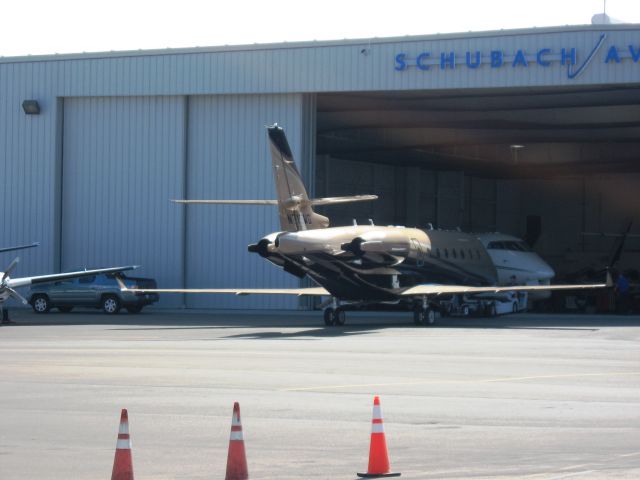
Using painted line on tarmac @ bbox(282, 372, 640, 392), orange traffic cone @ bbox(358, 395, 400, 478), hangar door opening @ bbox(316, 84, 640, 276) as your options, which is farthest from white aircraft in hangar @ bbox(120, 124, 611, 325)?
orange traffic cone @ bbox(358, 395, 400, 478)

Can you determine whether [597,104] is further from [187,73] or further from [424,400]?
[424,400]

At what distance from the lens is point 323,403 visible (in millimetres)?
15008

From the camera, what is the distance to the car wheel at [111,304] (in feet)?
141

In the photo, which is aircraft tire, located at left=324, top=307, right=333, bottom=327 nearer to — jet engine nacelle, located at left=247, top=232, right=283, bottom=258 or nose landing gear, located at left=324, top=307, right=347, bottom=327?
nose landing gear, located at left=324, top=307, right=347, bottom=327

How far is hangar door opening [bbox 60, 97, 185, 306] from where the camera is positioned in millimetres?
45859

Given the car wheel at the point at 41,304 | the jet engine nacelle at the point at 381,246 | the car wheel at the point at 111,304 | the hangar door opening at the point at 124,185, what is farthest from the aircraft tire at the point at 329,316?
the car wheel at the point at 41,304

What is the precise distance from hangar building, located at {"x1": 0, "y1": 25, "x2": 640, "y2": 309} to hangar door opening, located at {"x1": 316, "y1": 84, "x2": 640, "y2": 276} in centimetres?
20

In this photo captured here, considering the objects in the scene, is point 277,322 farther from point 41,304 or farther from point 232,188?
point 41,304

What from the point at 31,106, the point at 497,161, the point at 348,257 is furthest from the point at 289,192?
the point at 497,161

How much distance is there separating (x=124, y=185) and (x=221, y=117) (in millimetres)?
5040

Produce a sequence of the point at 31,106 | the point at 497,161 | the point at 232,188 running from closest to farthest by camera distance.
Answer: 1. the point at 232,188
2. the point at 31,106
3. the point at 497,161

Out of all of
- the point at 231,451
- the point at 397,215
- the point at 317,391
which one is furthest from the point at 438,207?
the point at 231,451

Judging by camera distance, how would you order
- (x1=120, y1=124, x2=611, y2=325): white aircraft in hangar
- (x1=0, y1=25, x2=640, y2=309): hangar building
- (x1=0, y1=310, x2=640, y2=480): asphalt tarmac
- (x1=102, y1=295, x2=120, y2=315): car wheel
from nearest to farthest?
1. (x1=0, y1=310, x2=640, y2=480): asphalt tarmac
2. (x1=120, y1=124, x2=611, y2=325): white aircraft in hangar
3. (x1=0, y1=25, x2=640, y2=309): hangar building
4. (x1=102, y1=295, x2=120, y2=315): car wheel

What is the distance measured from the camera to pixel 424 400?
50.1 feet
